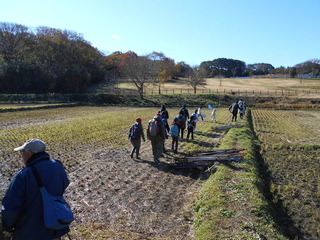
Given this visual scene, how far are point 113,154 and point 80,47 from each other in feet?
157

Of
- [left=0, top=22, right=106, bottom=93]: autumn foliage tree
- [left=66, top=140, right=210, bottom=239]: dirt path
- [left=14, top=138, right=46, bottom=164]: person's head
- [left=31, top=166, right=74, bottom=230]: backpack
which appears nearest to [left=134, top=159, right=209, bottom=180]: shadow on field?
[left=66, top=140, right=210, bottom=239]: dirt path

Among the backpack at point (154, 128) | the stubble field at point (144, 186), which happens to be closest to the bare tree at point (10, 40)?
the stubble field at point (144, 186)

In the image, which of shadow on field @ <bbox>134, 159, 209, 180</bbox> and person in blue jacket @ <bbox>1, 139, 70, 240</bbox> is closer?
person in blue jacket @ <bbox>1, 139, 70, 240</bbox>

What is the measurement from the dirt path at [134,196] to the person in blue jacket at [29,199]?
6.74ft

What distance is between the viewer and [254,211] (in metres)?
5.18

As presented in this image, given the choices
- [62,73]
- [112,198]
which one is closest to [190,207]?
[112,198]

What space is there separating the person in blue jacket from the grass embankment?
273 cm

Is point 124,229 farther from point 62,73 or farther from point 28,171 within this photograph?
point 62,73

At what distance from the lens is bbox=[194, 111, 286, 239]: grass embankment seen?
14.5ft

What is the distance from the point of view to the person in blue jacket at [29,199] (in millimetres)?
2791

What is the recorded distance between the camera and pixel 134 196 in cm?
638

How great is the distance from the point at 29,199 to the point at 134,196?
148 inches

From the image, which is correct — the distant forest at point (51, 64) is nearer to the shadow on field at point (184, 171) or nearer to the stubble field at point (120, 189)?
the stubble field at point (120, 189)

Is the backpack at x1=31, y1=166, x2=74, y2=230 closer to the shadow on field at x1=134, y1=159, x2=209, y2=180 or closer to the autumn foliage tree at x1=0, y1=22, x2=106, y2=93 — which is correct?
the shadow on field at x1=134, y1=159, x2=209, y2=180
